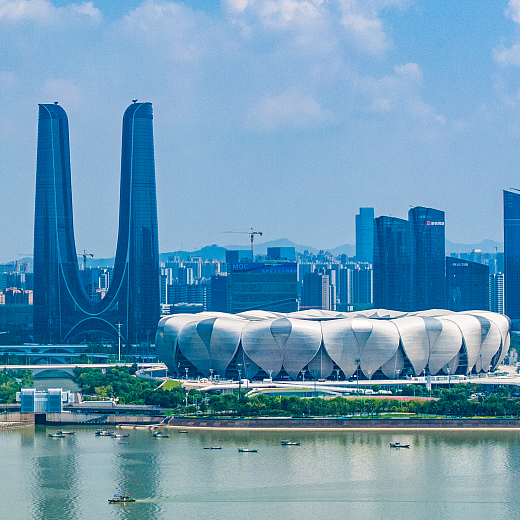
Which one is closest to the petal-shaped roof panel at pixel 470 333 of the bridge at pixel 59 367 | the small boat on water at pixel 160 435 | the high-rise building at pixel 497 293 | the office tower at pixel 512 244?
the bridge at pixel 59 367

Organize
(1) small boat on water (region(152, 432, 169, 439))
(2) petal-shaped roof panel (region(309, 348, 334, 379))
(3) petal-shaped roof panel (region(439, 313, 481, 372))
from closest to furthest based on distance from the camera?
(1) small boat on water (region(152, 432, 169, 439)), (2) petal-shaped roof panel (region(309, 348, 334, 379)), (3) petal-shaped roof panel (region(439, 313, 481, 372))

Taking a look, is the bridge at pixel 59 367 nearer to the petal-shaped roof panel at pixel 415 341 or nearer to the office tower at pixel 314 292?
the petal-shaped roof panel at pixel 415 341

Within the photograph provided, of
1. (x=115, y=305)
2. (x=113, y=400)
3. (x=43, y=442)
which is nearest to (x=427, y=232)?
(x=115, y=305)

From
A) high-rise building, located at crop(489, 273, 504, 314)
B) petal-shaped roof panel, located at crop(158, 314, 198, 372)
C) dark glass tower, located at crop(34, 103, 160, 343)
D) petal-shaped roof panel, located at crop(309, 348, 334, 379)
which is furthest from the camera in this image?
high-rise building, located at crop(489, 273, 504, 314)

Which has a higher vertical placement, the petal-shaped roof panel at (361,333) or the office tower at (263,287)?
the office tower at (263,287)

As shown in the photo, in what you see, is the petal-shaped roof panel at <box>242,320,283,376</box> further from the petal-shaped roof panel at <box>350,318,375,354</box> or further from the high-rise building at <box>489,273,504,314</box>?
the high-rise building at <box>489,273,504,314</box>

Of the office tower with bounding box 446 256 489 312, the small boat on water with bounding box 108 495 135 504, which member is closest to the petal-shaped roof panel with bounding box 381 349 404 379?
the small boat on water with bounding box 108 495 135 504

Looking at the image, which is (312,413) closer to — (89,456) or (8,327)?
(89,456)
